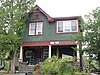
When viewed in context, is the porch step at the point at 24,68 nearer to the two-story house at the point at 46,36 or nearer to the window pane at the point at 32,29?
the two-story house at the point at 46,36

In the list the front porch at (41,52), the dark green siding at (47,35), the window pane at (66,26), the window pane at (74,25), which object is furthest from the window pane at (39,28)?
the window pane at (74,25)

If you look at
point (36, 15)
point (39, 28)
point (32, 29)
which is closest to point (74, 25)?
point (39, 28)

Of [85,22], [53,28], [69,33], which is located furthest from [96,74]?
[53,28]

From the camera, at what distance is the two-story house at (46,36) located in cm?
2408

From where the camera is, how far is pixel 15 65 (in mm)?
24531

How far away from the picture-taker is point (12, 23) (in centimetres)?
2281

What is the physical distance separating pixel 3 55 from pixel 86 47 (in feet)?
31.7

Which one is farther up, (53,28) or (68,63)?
(53,28)

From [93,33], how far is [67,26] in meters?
6.34

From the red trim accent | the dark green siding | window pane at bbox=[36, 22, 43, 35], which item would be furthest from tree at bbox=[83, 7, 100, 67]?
window pane at bbox=[36, 22, 43, 35]

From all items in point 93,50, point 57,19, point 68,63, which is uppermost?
point 57,19

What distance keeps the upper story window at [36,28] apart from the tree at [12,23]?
1313 millimetres

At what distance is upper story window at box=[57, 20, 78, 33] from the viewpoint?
24.1 m

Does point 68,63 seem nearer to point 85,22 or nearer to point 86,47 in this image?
point 86,47
